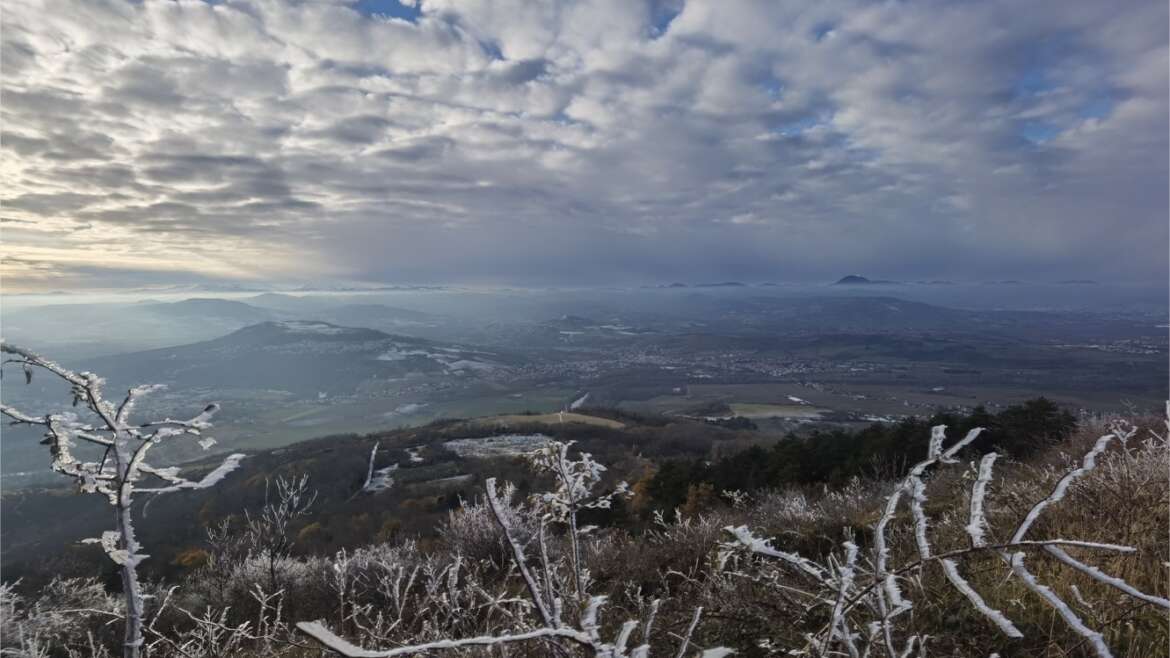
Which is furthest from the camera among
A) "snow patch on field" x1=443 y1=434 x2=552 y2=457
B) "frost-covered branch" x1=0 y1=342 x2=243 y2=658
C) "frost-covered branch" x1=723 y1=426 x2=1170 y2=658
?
"snow patch on field" x1=443 y1=434 x2=552 y2=457

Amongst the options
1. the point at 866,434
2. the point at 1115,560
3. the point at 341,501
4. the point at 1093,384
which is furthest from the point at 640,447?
the point at 1093,384

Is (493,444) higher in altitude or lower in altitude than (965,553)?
lower

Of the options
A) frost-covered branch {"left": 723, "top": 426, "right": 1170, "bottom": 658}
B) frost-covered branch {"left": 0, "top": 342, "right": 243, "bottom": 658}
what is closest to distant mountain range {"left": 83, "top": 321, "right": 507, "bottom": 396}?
frost-covered branch {"left": 0, "top": 342, "right": 243, "bottom": 658}

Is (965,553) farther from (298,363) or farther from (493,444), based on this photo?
(298,363)

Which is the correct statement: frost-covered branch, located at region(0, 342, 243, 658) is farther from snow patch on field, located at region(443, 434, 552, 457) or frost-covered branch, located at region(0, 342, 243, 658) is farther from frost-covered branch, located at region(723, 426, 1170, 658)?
snow patch on field, located at region(443, 434, 552, 457)

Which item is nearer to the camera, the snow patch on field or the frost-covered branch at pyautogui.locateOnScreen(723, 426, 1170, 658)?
the frost-covered branch at pyautogui.locateOnScreen(723, 426, 1170, 658)

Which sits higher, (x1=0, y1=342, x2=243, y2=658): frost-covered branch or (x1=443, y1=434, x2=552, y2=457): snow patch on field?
(x1=0, y1=342, x2=243, y2=658): frost-covered branch

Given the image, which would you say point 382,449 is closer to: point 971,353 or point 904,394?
point 904,394

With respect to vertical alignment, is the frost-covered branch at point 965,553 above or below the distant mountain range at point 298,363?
above

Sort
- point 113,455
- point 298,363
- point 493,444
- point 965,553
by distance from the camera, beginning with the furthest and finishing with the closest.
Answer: point 298,363 < point 493,444 < point 113,455 < point 965,553

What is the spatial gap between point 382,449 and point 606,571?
57.1 metres

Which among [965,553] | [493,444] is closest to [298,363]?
[493,444]

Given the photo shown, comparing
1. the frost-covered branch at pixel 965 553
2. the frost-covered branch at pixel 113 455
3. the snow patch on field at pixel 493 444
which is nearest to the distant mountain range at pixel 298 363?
the snow patch on field at pixel 493 444

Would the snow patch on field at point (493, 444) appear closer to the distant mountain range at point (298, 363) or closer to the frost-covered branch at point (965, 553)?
the frost-covered branch at point (965, 553)
